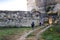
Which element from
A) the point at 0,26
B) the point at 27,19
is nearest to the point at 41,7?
the point at 27,19

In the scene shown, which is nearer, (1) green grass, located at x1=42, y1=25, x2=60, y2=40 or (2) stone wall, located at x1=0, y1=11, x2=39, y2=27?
(1) green grass, located at x1=42, y1=25, x2=60, y2=40

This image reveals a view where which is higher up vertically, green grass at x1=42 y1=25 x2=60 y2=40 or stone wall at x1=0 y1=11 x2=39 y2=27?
stone wall at x1=0 y1=11 x2=39 y2=27

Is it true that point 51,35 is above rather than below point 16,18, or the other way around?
below

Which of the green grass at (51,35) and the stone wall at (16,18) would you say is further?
the stone wall at (16,18)

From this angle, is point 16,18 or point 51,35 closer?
point 51,35

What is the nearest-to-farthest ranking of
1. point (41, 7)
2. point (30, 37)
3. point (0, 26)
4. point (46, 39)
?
point (46, 39), point (30, 37), point (0, 26), point (41, 7)

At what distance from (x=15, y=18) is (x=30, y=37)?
10007 millimetres

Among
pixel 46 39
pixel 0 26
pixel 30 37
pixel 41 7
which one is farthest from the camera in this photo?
pixel 41 7

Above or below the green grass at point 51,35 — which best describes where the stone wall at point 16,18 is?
above

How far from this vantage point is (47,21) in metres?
31.9

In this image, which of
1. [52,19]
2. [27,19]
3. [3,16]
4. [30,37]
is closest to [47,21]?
[52,19]

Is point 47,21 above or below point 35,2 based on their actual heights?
below

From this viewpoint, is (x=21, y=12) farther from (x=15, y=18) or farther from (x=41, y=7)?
(x=41, y=7)

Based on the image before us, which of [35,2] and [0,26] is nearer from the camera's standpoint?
[0,26]
